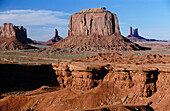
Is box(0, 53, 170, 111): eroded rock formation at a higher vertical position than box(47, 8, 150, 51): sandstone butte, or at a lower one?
lower

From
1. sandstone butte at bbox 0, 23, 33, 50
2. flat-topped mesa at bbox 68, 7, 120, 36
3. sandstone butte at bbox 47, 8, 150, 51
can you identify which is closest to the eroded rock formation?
sandstone butte at bbox 47, 8, 150, 51

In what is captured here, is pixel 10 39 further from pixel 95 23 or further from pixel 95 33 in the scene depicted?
pixel 95 33

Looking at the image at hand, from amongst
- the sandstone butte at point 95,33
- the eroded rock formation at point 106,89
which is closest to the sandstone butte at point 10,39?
the sandstone butte at point 95,33

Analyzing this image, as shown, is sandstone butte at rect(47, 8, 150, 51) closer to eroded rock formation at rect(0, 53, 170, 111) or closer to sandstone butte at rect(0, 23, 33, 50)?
sandstone butte at rect(0, 23, 33, 50)

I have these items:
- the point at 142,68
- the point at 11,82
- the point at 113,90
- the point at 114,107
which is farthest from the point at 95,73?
the point at 11,82

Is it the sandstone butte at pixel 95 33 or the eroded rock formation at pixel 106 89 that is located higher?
the sandstone butte at pixel 95 33

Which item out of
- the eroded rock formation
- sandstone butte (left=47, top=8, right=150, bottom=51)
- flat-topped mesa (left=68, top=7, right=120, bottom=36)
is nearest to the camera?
the eroded rock formation

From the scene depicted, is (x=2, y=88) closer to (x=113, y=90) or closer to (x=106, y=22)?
(x=113, y=90)

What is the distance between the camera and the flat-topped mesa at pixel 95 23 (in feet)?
342

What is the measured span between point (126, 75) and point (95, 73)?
8.79ft

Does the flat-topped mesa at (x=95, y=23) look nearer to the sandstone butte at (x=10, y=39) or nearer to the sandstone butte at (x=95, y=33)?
the sandstone butte at (x=95, y=33)

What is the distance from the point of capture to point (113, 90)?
17859 millimetres

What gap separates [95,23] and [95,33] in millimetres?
4584

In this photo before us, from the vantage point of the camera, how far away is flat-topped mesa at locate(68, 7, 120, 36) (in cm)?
10438
